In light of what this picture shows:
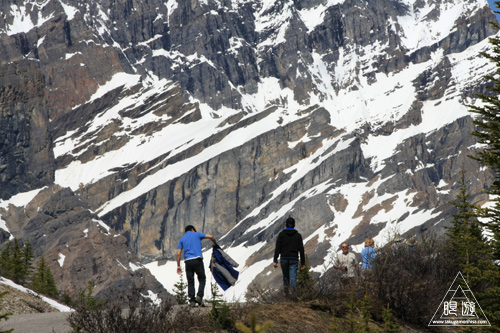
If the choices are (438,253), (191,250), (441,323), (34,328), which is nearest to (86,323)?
(34,328)

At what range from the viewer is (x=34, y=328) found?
15016mm

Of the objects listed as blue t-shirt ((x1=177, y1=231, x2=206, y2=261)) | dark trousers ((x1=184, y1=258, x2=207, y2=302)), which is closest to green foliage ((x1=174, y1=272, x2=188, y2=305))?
dark trousers ((x1=184, y1=258, x2=207, y2=302))

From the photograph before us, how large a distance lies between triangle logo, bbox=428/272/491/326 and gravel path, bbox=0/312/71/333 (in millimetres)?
7141

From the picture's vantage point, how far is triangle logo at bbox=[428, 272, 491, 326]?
15.6 meters

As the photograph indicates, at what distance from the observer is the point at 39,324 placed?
15.6 meters

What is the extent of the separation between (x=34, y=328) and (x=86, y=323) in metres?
2.88

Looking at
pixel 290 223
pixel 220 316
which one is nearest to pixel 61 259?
pixel 290 223

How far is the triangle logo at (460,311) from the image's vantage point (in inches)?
615

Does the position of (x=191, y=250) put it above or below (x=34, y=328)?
above

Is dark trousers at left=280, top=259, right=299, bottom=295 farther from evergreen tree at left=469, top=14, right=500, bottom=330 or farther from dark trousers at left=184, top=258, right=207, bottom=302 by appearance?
evergreen tree at left=469, top=14, right=500, bottom=330

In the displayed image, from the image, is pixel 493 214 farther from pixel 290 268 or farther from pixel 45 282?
pixel 45 282

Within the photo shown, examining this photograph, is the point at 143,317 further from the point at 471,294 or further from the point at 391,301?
the point at 471,294

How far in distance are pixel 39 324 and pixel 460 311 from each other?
8511mm

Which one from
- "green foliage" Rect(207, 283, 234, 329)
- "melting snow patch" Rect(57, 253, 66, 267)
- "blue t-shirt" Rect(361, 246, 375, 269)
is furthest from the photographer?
"melting snow patch" Rect(57, 253, 66, 267)
